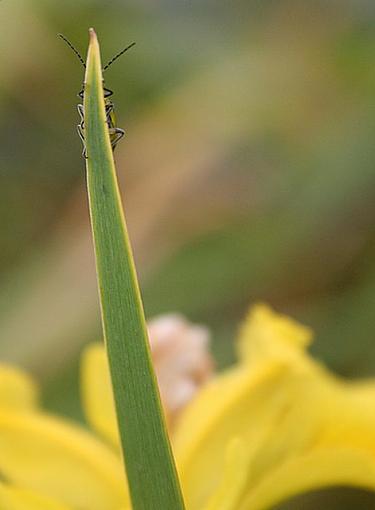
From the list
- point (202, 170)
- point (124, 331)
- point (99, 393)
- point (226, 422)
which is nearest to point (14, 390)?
point (99, 393)

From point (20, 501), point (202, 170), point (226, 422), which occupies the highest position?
point (202, 170)

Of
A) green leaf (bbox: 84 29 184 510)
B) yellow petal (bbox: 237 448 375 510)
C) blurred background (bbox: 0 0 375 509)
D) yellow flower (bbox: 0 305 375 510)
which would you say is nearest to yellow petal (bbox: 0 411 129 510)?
yellow flower (bbox: 0 305 375 510)

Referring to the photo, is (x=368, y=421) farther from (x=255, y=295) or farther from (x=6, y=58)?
(x=6, y=58)

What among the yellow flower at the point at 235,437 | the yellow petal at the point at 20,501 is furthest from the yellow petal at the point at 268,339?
the yellow petal at the point at 20,501

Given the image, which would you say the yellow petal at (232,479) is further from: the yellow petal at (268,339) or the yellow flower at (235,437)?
the yellow petal at (268,339)

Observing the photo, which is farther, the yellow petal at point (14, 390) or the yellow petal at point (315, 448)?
the yellow petal at point (14, 390)

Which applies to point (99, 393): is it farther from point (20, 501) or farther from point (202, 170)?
point (202, 170)
